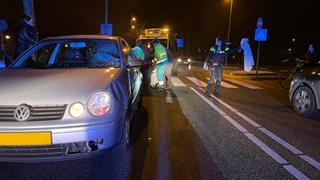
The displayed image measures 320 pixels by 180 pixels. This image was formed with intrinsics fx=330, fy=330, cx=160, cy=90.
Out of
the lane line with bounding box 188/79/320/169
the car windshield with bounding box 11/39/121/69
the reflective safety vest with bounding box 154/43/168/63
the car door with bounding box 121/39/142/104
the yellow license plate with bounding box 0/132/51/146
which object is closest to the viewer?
the yellow license plate with bounding box 0/132/51/146

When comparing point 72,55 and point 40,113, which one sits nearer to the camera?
point 40,113

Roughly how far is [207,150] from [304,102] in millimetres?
3554

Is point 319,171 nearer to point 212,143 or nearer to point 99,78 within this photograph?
point 212,143

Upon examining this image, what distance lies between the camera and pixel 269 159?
14.6 feet

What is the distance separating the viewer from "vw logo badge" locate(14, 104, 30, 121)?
353 centimetres

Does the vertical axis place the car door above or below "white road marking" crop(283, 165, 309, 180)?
above

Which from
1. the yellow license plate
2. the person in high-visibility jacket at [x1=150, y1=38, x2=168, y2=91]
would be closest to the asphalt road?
the yellow license plate

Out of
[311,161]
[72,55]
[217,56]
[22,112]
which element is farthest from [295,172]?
[217,56]

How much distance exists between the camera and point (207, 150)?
479cm

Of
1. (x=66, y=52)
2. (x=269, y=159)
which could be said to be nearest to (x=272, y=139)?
(x=269, y=159)

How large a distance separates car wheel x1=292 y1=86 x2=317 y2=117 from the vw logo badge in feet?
18.8

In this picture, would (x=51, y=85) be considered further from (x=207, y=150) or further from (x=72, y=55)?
(x=207, y=150)

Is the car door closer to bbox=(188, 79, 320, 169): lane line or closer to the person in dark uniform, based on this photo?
bbox=(188, 79, 320, 169): lane line

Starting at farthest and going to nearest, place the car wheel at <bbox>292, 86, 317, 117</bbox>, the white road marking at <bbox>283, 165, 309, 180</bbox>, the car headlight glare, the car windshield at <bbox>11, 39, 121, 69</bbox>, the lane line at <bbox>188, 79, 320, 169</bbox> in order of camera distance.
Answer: the car wheel at <bbox>292, 86, 317, 117</bbox> < the car windshield at <bbox>11, 39, 121, 69</bbox> < the lane line at <bbox>188, 79, 320, 169</bbox> < the white road marking at <bbox>283, 165, 309, 180</bbox> < the car headlight glare
